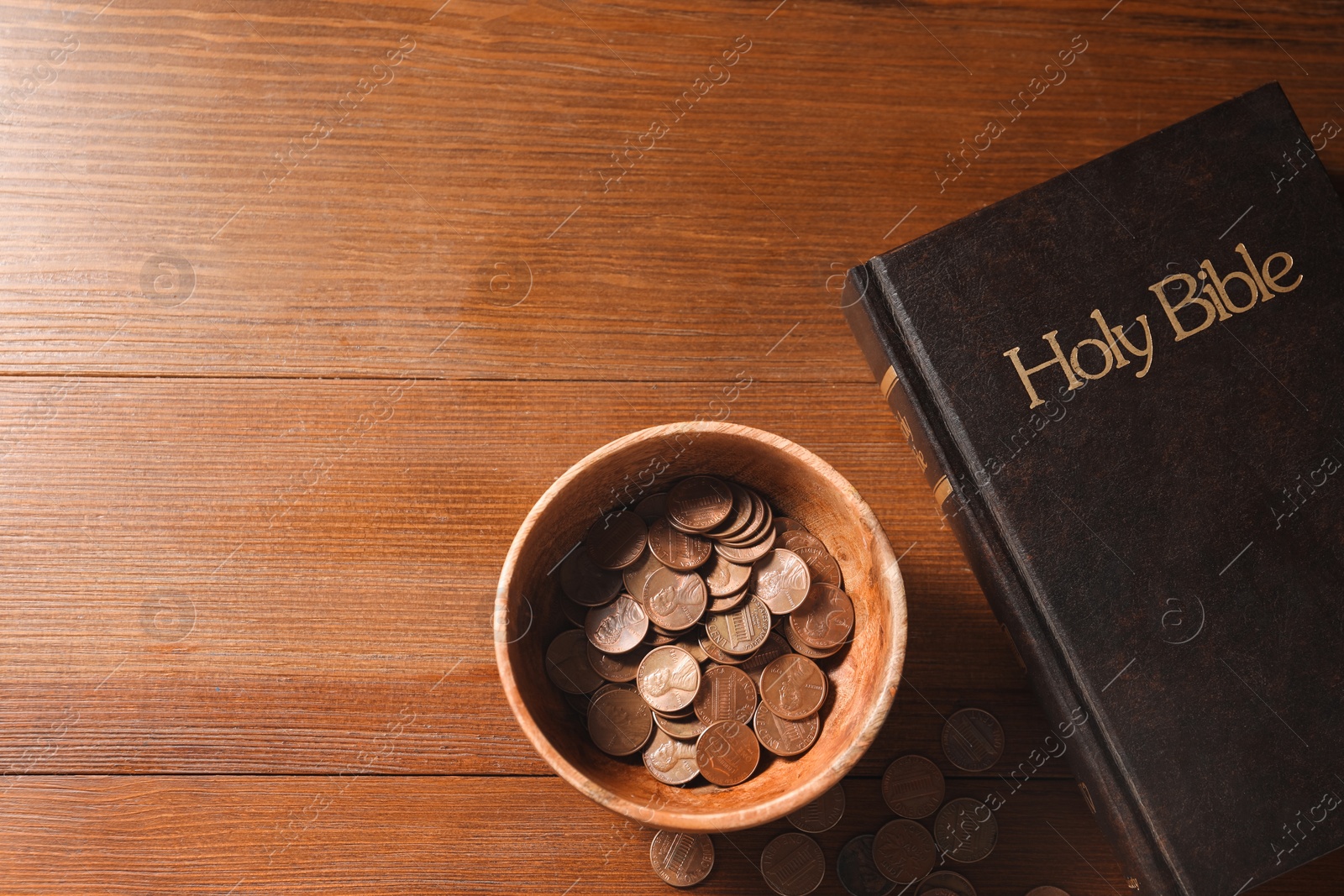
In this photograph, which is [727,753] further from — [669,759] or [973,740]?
[973,740]

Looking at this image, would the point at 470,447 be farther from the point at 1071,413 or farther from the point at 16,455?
the point at 1071,413

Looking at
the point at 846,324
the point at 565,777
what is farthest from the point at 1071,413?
the point at 565,777

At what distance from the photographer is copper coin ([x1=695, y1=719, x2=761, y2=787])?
1036 mm

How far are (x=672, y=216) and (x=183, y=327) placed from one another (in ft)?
2.45

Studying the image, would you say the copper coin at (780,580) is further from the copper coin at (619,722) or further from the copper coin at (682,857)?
the copper coin at (682,857)

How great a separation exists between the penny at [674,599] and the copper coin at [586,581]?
5 centimetres

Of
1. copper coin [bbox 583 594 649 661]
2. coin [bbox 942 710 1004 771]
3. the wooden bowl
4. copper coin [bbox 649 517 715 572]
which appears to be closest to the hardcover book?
coin [bbox 942 710 1004 771]

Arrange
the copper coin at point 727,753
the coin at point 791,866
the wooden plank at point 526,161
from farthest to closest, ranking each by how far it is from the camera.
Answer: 1. the wooden plank at point 526,161
2. the coin at point 791,866
3. the copper coin at point 727,753

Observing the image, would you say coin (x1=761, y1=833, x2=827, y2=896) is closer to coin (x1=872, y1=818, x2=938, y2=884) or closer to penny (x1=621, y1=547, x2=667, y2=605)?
coin (x1=872, y1=818, x2=938, y2=884)

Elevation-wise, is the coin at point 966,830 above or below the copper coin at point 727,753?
below

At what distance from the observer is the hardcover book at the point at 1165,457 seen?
3.43 feet

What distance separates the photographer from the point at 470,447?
4.22 ft

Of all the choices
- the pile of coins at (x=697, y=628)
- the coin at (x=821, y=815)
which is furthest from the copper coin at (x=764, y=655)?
the coin at (x=821, y=815)

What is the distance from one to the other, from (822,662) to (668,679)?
0.19m
